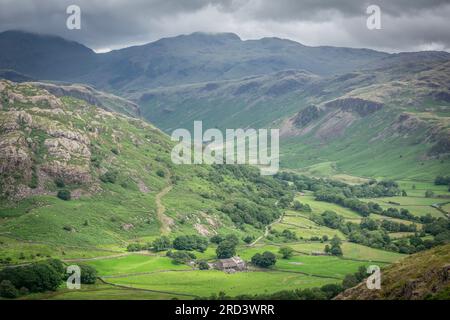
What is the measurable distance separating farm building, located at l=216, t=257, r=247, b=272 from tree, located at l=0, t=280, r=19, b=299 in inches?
2808

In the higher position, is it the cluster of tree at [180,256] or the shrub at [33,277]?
the shrub at [33,277]

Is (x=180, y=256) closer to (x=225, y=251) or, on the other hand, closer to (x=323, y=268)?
(x=225, y=251)

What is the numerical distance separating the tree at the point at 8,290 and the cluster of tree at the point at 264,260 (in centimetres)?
8722

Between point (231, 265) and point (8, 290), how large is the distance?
77.4 meters

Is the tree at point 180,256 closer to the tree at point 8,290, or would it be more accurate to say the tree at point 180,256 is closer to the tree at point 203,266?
the tree at point 203,266

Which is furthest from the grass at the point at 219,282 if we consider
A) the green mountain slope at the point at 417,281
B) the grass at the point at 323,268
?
the green mountain slope at the point at 417,281

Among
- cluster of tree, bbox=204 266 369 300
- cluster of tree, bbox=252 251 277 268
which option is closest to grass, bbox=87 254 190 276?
cluster of tree, bbox=252 251 277 268

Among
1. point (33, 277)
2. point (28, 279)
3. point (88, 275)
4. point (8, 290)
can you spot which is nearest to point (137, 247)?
point (88, 275)

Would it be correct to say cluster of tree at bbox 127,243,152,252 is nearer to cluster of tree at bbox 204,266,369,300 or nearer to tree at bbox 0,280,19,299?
cluster of tree at bbox 204,266,369,300

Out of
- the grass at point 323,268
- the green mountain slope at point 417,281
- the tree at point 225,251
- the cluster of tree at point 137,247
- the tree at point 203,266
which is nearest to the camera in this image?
the green mountain slope at point 417,281

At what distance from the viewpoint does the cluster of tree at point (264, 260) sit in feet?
635

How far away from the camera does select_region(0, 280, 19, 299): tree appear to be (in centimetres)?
13525
